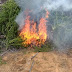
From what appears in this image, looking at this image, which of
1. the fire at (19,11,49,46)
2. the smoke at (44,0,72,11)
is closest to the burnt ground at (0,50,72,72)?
the fire at (19,11,49,46)

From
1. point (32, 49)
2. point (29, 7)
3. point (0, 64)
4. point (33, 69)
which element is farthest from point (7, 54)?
point (29, 7)

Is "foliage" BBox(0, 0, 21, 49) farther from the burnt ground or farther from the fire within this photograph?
the burnt ground

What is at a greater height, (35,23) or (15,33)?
(35,23)

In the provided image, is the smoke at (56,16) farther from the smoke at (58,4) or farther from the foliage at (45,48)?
the foliage at (45,48)

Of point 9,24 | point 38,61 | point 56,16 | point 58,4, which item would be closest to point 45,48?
point 38,61

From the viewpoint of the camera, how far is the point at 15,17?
18.5ft

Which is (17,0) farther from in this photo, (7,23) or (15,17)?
(7,23)

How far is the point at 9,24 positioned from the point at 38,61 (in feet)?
8.19

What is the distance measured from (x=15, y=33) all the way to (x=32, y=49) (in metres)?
Answer: 1.31

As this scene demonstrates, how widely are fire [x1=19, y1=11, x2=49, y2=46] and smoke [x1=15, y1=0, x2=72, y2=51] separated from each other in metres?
0.27

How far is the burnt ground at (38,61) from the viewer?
3.99 m

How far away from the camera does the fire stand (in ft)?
17.7

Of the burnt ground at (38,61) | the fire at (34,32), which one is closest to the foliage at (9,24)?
the fire at (34,32)

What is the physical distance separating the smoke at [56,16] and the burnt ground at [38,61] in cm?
77
